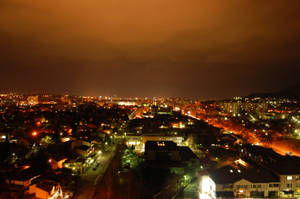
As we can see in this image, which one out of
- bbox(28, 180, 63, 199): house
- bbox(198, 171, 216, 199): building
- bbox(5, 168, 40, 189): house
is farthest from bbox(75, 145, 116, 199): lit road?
bbox(198, 171, 216, 199): building

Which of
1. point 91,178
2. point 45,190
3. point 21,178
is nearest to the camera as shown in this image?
point 45,190

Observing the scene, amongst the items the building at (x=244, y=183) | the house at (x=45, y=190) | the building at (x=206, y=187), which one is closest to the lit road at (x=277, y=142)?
the building at (x=244, y=183)

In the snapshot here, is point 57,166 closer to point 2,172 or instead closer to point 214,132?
point 2,172

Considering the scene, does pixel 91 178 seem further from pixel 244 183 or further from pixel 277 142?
pixel 277 142

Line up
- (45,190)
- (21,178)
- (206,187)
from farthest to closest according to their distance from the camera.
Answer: (206,187), (21,178), (45,190)

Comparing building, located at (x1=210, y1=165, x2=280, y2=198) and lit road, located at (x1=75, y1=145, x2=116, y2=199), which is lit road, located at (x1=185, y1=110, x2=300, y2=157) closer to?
building, located at (x1=210, y1=165, x2=280, y2=198)

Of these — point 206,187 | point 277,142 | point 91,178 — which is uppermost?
point 277,142

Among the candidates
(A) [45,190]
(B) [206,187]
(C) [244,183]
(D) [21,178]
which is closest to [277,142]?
(C) [244,183]

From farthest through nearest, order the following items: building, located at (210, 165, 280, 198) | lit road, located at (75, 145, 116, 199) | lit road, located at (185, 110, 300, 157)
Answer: lit road, located at (185, 110, 300, 157), lit road, located at (75, 145, 116, 199), building, located at (210, 165, 280, 198)
